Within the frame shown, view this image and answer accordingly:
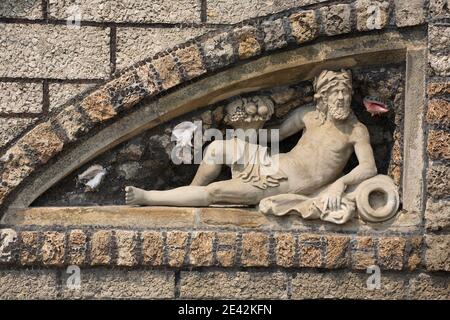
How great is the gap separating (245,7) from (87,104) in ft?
2.93

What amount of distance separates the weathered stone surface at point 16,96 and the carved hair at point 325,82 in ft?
4.49

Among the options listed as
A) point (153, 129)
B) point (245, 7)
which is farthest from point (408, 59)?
point (153, 129)

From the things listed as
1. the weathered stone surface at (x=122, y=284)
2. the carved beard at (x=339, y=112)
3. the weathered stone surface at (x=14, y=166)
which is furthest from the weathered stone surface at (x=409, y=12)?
the weathered stone surface at (x=14, y=166)

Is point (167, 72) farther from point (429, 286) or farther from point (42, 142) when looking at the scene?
point (429, 286)

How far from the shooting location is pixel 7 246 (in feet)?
16.3

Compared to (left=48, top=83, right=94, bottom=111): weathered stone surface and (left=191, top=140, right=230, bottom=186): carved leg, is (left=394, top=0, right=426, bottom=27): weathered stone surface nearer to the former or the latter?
(left=191, top=140, right=230, bottom=186): carved leg

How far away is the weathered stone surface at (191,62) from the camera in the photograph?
16.3 ft

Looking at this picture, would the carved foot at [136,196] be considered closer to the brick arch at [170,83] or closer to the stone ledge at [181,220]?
the stone ledge at [181,220]

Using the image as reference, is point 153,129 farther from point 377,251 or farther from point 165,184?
point 377,251

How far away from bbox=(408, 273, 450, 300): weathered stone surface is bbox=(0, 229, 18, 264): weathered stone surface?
1.92 m

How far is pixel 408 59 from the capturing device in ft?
16.6

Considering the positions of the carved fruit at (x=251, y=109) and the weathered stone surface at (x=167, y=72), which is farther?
the carved fruit at (x=251, y=109)

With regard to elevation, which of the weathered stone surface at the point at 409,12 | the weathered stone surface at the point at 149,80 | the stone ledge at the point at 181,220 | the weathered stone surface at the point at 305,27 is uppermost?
the weathered stone surface at the point at 409,12

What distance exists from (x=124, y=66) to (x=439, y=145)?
5.12ft
